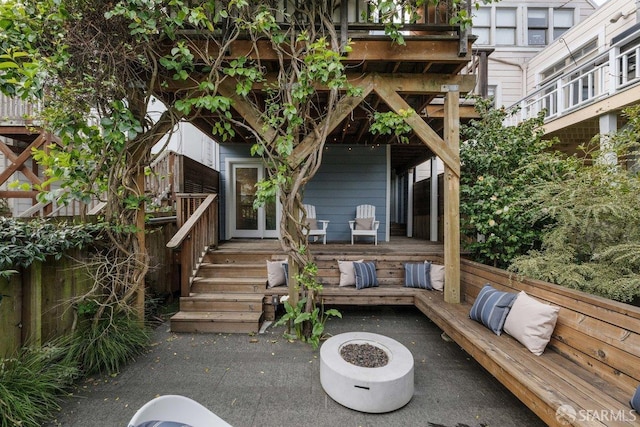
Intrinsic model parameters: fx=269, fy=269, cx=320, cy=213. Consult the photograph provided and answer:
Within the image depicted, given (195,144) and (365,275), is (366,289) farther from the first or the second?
(195,144)

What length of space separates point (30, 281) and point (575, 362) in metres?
4.31

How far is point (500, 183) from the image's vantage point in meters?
3.44

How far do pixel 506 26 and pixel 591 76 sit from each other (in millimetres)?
3693

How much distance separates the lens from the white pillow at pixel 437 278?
144 inches

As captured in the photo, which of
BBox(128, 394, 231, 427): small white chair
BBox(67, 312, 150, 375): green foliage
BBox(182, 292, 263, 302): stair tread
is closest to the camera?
BBox(128, 394, 231, 427): small white chair

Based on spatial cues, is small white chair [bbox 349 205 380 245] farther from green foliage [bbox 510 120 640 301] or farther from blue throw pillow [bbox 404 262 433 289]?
green foliage [bbox 510 120 640 301]

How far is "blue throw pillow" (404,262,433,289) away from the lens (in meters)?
3.71

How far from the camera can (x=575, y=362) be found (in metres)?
1.91

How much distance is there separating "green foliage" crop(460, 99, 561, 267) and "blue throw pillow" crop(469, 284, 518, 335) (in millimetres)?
1040

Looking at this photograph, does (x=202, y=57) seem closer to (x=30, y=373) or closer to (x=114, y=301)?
(x=114, y=301)

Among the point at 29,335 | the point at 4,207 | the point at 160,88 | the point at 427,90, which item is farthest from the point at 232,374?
the point at 4,207

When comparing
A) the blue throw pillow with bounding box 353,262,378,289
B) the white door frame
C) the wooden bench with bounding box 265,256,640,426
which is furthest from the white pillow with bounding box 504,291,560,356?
the white door frame

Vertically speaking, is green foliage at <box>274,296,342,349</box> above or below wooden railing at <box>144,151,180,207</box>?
below

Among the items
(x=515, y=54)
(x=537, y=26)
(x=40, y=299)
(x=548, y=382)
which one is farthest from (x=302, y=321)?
(x=537, y=26)
